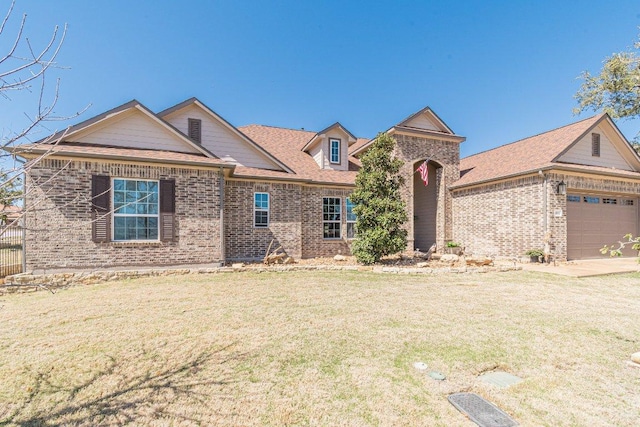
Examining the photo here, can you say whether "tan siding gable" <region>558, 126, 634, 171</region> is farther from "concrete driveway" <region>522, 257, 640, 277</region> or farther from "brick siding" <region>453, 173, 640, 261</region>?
"concrete driveway" <region>522, 257, 640, 277</region>

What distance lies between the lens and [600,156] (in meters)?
13.5

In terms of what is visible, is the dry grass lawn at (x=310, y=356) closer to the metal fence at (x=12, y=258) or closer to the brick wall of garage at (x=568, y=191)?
the metal fence at (x=12, y=258)

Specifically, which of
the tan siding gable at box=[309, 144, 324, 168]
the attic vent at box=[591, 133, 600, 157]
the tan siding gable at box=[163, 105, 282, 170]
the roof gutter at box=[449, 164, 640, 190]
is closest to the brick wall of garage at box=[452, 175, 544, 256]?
the roof gutter at box=[449, 164, 640, 190]

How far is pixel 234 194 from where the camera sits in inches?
466

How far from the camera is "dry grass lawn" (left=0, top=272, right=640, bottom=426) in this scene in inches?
108

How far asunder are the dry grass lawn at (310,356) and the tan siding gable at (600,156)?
8164 mm

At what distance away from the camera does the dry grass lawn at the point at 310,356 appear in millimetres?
2748

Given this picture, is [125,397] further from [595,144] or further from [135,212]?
[595,144]

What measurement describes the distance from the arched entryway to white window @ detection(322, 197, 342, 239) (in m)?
5.10

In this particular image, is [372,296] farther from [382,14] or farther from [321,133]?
[382,14]

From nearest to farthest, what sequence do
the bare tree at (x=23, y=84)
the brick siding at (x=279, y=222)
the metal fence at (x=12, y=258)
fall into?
the bare tree at (x=23, y=84)
the metal fence at (x=12, y=258)
the brick siding at (x=279, y=222)

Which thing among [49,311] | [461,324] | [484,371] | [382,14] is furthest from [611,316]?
[382,14]

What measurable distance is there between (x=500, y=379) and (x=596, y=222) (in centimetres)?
1418

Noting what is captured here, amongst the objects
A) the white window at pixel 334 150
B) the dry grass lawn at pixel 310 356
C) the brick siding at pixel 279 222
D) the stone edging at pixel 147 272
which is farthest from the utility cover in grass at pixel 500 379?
the white window at pixel 334 150
